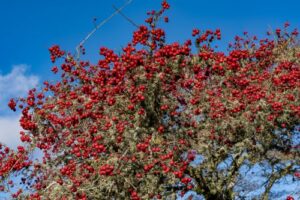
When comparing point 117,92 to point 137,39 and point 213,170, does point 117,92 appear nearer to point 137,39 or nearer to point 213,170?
point 137,39

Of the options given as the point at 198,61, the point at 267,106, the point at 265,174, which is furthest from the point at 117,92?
the point at 265,174

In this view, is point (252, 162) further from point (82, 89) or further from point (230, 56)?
point (82, 89)

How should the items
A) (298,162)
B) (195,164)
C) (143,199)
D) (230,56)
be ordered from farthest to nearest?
(298,162) → (195,164) → (230,56) → (143,199)

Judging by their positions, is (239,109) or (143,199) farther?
(239,109)

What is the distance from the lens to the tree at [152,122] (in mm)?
10734

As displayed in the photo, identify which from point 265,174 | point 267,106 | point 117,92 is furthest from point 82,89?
point 265,174

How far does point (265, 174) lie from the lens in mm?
15500

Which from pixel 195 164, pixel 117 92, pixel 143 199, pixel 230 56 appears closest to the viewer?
pixel 143 199

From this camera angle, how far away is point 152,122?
40.0 ft

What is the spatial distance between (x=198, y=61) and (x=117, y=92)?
7.49 ft

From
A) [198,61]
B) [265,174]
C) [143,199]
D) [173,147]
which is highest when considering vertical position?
[198,61]

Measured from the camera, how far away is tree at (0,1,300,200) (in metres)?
10.7

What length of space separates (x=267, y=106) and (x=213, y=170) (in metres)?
2.49

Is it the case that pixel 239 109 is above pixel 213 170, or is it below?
above
